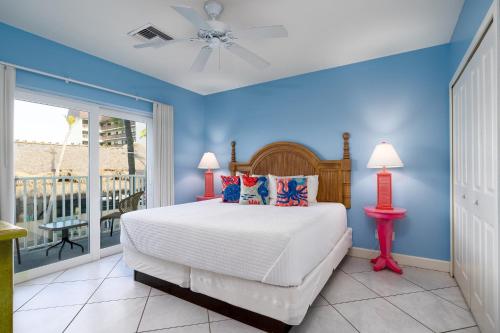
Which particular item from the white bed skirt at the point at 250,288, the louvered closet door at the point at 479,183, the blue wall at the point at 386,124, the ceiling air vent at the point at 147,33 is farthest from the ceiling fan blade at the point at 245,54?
the white bed skirt at the point at 250,288

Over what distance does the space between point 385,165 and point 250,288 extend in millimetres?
2089

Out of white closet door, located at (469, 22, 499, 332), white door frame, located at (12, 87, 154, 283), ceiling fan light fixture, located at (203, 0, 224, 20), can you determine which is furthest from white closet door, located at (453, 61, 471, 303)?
white door frame, located at (12, 87, 154, 283)

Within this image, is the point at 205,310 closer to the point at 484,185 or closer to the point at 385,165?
the point at 484,185

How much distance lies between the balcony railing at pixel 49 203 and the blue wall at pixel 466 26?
4364 millimetres

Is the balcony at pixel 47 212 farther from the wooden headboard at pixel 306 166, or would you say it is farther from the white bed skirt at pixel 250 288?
the wooden headboard at pixel 306 166

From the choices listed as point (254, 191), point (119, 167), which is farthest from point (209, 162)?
point (119, 167)

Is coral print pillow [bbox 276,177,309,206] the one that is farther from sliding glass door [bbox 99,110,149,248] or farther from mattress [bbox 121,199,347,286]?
sliding glass door [bbox 99,110,149,248]

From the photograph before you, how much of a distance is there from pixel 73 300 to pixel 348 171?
346 centimetres

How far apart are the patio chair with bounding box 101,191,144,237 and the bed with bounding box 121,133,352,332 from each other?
1259 mm

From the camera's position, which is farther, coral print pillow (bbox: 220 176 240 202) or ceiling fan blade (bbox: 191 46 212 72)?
coral print pillow (bbox: 220 176 240 202)

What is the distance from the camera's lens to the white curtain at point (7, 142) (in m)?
2.48

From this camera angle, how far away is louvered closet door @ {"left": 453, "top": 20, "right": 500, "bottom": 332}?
1.54 m

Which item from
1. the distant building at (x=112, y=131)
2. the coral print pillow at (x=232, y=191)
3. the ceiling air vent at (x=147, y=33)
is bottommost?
the coral print pillow at (x=232, y=191)

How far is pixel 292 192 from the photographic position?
3.21 m
